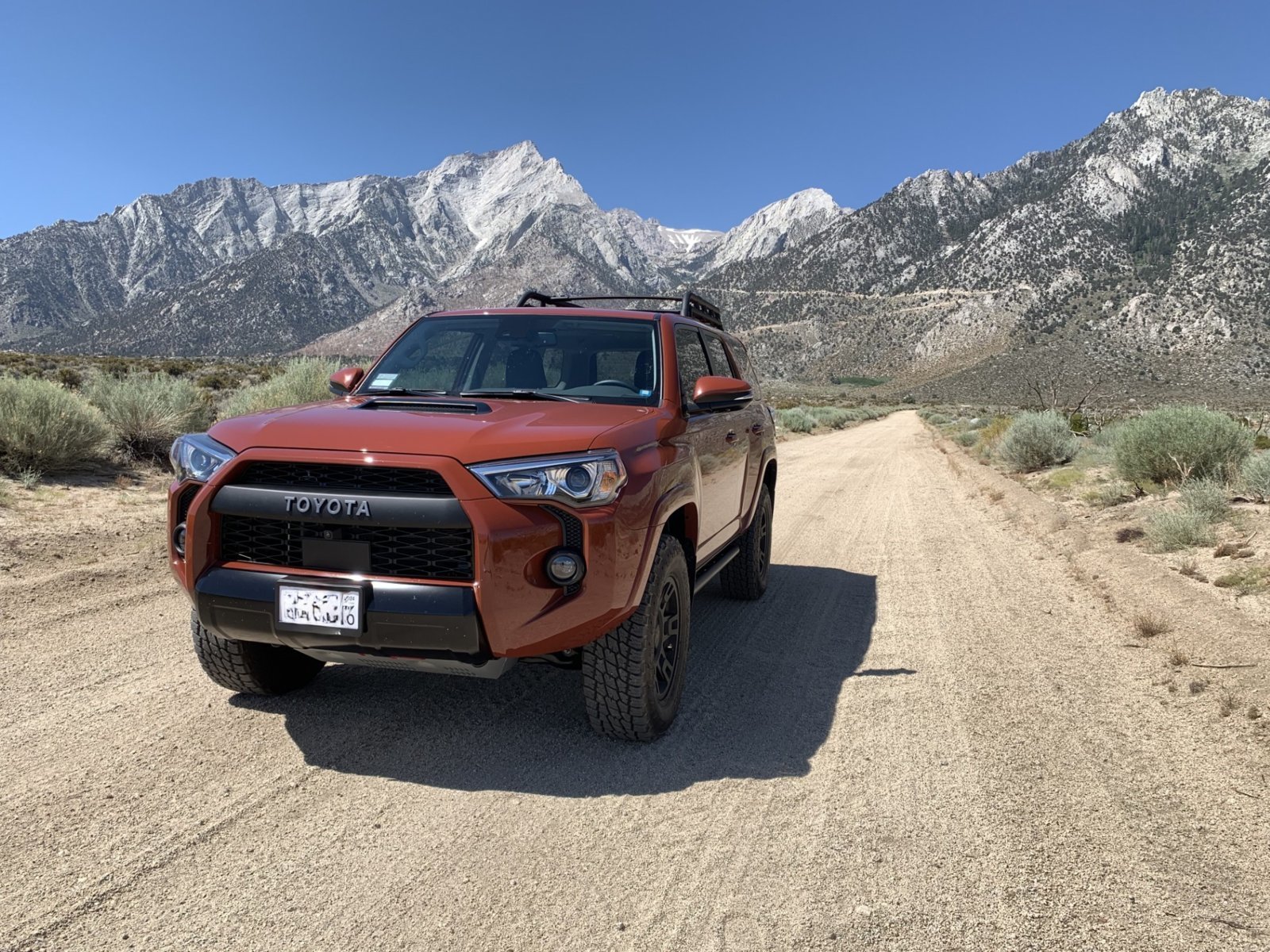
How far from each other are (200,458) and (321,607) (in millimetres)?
878

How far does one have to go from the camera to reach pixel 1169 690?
447cm

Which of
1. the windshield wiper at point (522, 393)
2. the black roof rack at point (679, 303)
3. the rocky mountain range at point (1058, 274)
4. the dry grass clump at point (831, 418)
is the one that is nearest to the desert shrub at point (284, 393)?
the black roof rack at point (679, 303)

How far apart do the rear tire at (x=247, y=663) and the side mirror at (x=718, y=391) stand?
219 centimetres

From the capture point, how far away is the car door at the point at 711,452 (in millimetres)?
4227

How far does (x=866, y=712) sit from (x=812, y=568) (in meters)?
3.58

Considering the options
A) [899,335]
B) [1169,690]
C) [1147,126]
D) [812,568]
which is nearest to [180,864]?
[1169,690]

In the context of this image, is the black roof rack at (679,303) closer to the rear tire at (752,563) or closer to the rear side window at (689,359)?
the rear side window at (689,359)

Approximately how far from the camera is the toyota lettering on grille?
2.92m

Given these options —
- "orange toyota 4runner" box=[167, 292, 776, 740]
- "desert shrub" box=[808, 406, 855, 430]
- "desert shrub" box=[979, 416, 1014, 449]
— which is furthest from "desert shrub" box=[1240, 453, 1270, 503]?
"desert shrub" box=[808, 406, 855, 430]

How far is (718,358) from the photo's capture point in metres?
5.52

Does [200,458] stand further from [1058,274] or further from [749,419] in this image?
[1058,274]

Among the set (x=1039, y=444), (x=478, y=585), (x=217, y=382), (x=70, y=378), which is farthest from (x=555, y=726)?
(x=217, y=382)

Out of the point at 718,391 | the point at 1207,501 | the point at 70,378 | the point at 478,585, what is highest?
the point at 70,378

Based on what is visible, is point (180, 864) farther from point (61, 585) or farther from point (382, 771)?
point (61, 585)
